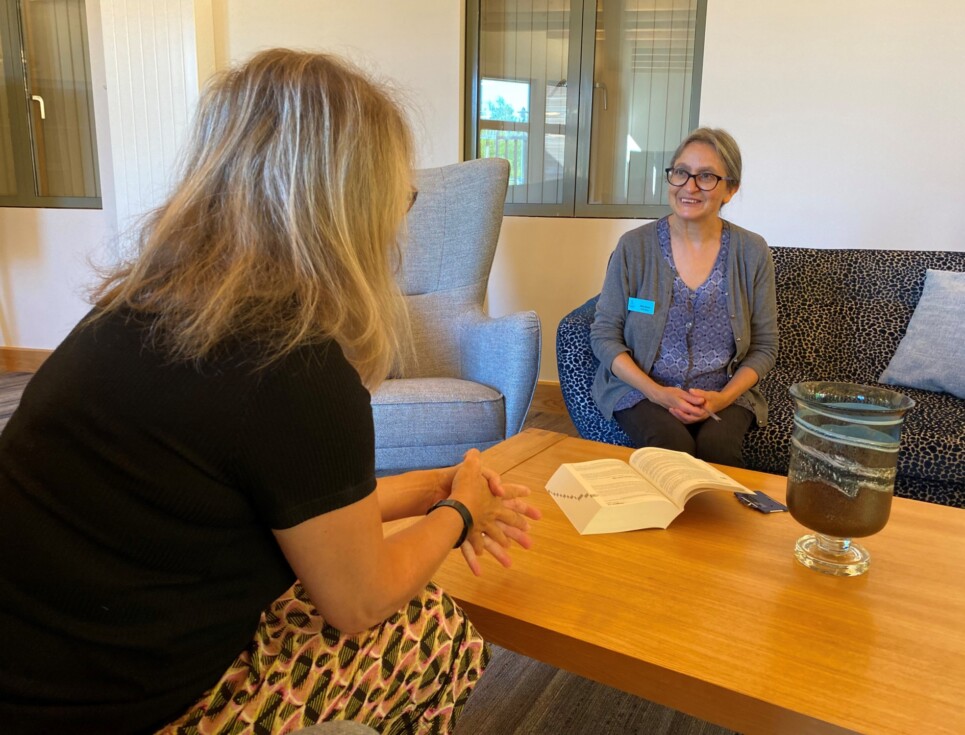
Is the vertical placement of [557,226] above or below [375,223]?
below

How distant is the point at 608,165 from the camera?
Result: 3.33 m

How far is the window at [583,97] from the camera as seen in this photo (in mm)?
3145

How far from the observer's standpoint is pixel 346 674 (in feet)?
2.68

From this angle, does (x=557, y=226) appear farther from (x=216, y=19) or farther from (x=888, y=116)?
(x=216, y=19)

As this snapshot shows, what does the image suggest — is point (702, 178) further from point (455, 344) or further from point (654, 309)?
point (455, 344)

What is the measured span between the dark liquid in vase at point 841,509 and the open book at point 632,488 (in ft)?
0.53

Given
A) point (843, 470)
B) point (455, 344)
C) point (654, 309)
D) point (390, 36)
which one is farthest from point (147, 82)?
point (843, 470)

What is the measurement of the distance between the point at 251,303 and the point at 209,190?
5.9 inches

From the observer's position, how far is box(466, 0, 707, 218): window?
3145 millimetres

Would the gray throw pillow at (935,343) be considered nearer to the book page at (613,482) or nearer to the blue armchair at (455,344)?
the blue armchair at (455,344)

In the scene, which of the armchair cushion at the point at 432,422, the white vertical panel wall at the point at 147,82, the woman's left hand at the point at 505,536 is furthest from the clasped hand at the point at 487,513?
the white vertical panel wall at the point at 147,82

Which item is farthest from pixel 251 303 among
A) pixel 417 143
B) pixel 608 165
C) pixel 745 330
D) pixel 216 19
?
pixel 216 19

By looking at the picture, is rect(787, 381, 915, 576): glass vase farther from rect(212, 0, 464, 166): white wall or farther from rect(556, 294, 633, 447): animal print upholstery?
rect(212, 0, 464, 166): white wall

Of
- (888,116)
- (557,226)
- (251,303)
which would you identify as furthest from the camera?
(557,226)
